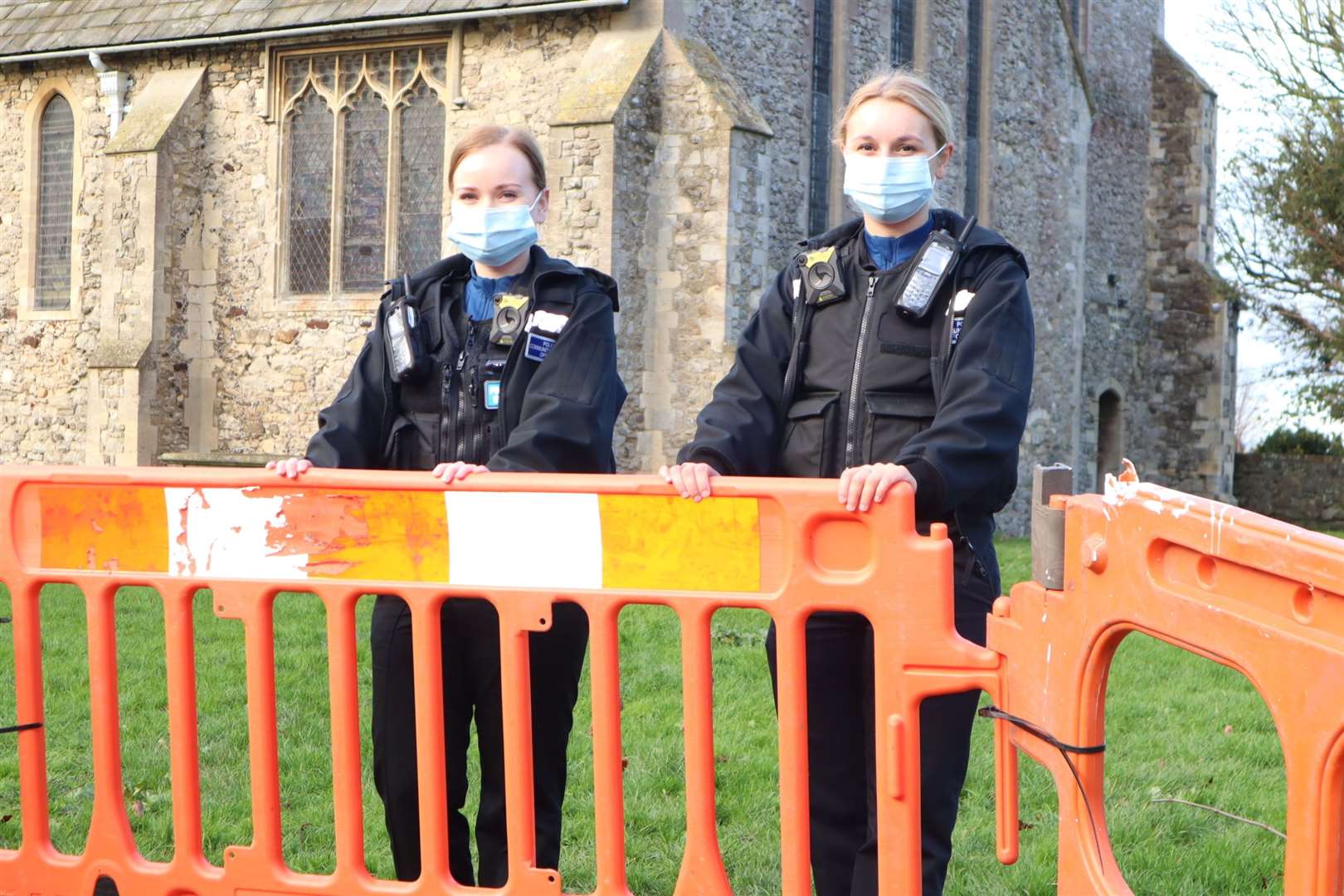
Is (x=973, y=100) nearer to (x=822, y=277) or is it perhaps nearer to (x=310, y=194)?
(x=310, y=194)

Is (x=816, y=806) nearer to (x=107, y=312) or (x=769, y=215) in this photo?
(x=769, y=215)

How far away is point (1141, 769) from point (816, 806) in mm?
2701

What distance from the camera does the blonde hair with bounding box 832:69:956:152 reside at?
3473 mm

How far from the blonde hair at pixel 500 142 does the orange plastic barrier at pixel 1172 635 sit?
1799 mm

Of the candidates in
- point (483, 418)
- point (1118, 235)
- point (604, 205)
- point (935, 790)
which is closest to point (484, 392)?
point (483, 418)

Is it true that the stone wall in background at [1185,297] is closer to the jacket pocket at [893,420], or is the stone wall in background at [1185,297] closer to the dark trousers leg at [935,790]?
the jacket pocket at [893,420]

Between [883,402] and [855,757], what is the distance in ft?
2.63

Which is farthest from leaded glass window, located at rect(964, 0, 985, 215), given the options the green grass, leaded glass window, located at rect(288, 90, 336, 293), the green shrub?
the green grass

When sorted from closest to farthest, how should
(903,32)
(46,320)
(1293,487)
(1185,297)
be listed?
(46,320) → (903,32) → (1185,297) → (1293,487)

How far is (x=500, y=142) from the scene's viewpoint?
3.94 m

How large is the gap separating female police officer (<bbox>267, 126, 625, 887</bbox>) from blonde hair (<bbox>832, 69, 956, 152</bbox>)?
825mm

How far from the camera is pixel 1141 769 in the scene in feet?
18.3

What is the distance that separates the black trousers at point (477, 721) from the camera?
141 inches

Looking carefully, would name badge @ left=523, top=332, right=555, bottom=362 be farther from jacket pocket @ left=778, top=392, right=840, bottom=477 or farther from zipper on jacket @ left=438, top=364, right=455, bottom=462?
jacket pocket @ left=778, top=392, right=840, bottom=477
